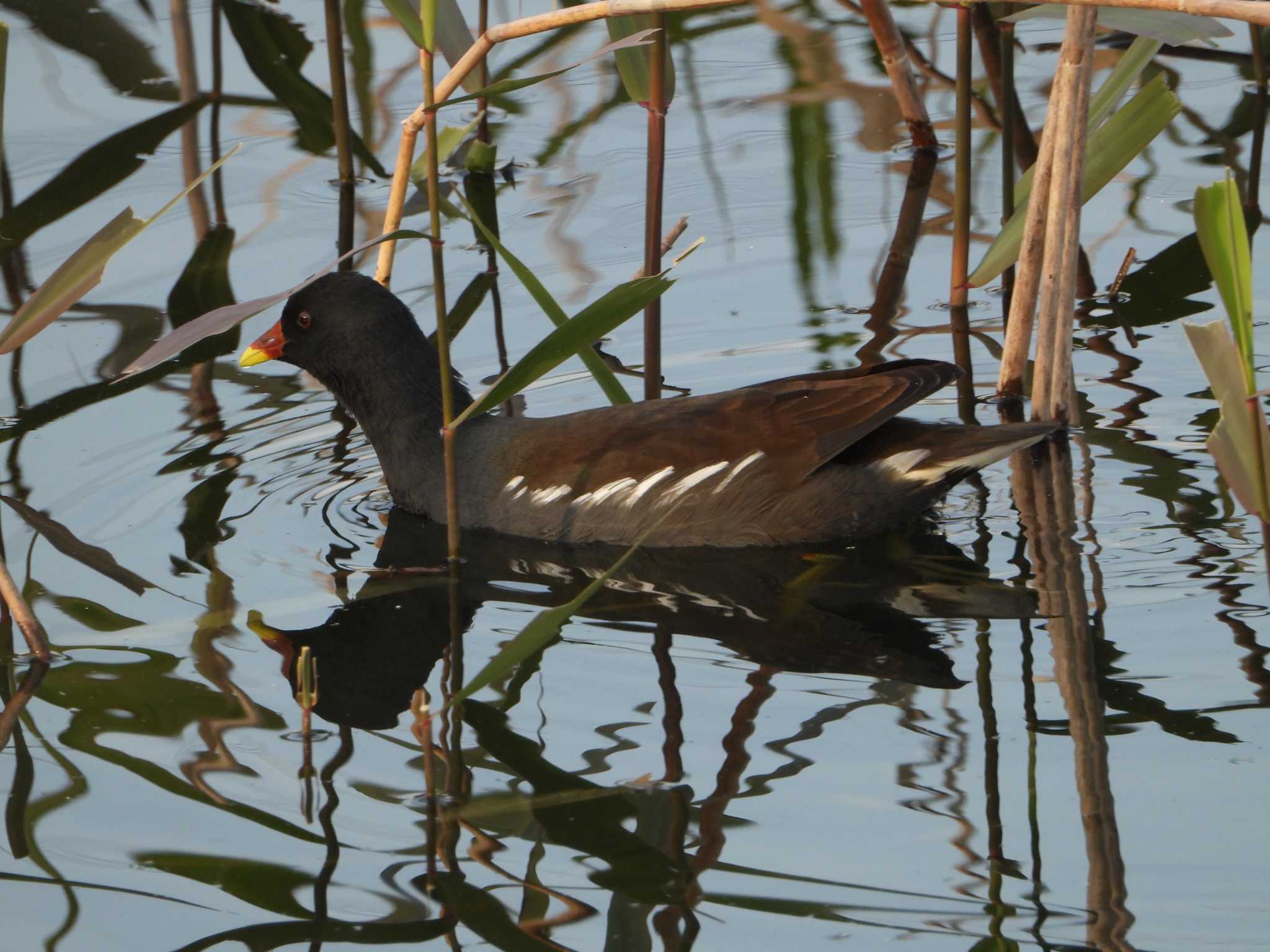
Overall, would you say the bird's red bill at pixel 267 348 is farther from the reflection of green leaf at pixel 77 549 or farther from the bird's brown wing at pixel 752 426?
the bird's brown wing at pixel 752 426

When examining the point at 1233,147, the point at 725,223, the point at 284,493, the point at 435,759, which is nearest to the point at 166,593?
the point at 284,493

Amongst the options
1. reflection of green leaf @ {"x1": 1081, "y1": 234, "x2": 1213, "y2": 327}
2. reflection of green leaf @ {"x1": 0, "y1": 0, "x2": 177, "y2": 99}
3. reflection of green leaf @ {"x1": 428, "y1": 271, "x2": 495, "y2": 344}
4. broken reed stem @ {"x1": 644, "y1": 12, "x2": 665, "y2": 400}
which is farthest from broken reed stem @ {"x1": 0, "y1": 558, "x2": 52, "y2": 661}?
reflection of green leaf @ {"x1": 0, "y1": 0, "x2": 177, "y2": 99}

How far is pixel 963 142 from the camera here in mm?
5457

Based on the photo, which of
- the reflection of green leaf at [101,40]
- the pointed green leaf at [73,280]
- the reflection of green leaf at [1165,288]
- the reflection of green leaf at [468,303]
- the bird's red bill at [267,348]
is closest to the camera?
the pointed green leaf at [73,280]

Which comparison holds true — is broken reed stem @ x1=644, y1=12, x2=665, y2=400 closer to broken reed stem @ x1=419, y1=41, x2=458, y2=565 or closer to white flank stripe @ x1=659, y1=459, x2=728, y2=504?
white flank stripe @ x1=659, y1=459, x2=728, y2=504

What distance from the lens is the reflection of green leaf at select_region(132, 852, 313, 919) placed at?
3031 millimetres

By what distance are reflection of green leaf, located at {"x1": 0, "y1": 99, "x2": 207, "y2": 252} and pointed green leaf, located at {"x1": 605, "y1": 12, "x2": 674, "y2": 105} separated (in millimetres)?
2938

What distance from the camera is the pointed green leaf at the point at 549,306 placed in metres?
3.66

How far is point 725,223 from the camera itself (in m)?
6.63

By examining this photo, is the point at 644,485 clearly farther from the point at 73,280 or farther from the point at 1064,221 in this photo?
the point at 73,280

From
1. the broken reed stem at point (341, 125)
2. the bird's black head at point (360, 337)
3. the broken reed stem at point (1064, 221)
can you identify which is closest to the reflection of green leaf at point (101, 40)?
A: the broken reed stem at point (341, 125)

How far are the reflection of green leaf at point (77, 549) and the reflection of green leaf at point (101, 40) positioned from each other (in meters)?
3.88

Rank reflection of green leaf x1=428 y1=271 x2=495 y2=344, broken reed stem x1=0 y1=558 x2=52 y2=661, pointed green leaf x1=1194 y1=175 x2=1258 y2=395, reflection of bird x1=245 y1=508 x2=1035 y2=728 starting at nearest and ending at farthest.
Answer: pointed green leaf x1=1194 y1=175 x2=1258 y2=395
broken reed stem x1=0 y1=558 x2=52 y2=661
reflection of bird x1=245 y1=508 x2=1035 y2=728
reflection of green leaf x1=428 y1=271 x2=495 y2=344

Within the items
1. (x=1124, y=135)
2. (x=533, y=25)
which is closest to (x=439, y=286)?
(x=533, y=25)
